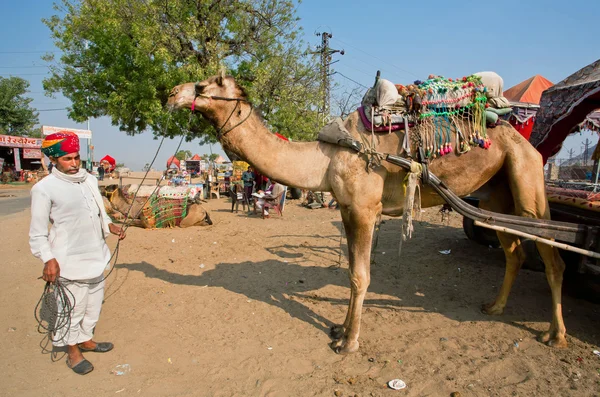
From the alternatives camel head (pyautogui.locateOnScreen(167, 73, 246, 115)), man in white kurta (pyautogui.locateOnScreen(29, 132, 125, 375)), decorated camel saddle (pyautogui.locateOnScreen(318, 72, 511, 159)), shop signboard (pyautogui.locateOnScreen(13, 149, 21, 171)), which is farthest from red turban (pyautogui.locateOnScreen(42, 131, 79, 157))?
shop signboard (pyautogui.locateOnScreen(13, 149, 21, 171))

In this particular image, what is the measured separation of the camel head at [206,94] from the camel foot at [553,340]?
4.15 metres

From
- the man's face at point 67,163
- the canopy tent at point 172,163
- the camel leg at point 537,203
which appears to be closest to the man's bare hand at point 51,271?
the man's face at point 67,163

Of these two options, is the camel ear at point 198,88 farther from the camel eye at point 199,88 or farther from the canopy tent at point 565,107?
the canopy tent at point 565,107

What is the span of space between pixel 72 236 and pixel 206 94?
1887 mm

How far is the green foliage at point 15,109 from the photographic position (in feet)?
128

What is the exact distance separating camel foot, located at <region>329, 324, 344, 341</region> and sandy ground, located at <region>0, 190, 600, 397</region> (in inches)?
4.1

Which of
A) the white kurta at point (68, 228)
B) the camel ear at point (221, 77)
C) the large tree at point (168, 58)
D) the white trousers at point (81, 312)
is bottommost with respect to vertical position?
the white trousers at point (81, 312)

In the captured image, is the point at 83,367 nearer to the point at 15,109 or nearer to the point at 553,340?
the point at 553,340

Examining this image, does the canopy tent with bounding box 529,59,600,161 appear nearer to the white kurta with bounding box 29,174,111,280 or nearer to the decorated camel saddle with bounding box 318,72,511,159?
the decorated camel saddle with bounding box 318,72,511,159

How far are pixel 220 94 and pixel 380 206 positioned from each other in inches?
80.4

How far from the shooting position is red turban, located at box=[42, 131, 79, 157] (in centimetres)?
327

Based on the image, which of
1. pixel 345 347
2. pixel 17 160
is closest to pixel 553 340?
pixel 345 347

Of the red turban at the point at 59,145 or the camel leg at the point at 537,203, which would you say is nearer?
the red turban at the point at 59,145

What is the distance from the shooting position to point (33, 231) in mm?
3186
